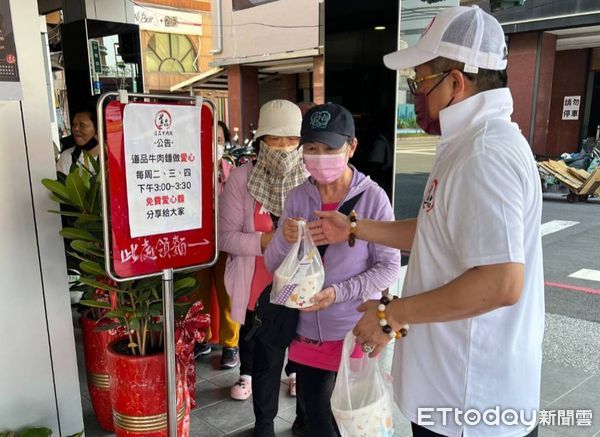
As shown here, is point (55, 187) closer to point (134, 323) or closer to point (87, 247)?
point (87, 247)

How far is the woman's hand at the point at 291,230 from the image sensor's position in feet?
6.19

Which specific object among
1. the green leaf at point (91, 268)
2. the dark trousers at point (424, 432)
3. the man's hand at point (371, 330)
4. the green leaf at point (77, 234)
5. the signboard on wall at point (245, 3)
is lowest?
the dark trousers at point (424, 432)

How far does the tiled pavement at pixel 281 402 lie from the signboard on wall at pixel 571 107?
13725mm

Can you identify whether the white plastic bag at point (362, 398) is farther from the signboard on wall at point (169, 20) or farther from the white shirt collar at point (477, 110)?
the signboard on wall at point (169, 20)

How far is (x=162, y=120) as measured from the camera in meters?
1.76

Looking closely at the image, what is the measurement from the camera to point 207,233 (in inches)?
77.7

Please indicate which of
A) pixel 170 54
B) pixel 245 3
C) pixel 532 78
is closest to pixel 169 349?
pixel 532 78

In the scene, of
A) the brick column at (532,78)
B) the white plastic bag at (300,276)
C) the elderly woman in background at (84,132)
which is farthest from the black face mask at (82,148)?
the brick column at (532,78)

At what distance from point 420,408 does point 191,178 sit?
1.10 metres

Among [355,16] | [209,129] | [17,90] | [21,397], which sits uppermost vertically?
[355,16]

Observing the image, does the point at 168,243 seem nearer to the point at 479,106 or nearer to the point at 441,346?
the point at 441,346

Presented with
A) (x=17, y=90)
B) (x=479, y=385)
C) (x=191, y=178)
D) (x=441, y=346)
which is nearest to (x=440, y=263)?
(x=441, y=346)

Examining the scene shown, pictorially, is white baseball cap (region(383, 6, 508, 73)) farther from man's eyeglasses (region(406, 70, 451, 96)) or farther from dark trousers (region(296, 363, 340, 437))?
dark trousers (region(296, 363, 340, 437))

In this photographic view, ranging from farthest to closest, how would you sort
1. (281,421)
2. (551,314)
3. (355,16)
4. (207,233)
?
1. (551,314)
2. (355,16)
3. (281,421)
4. (207,233)
